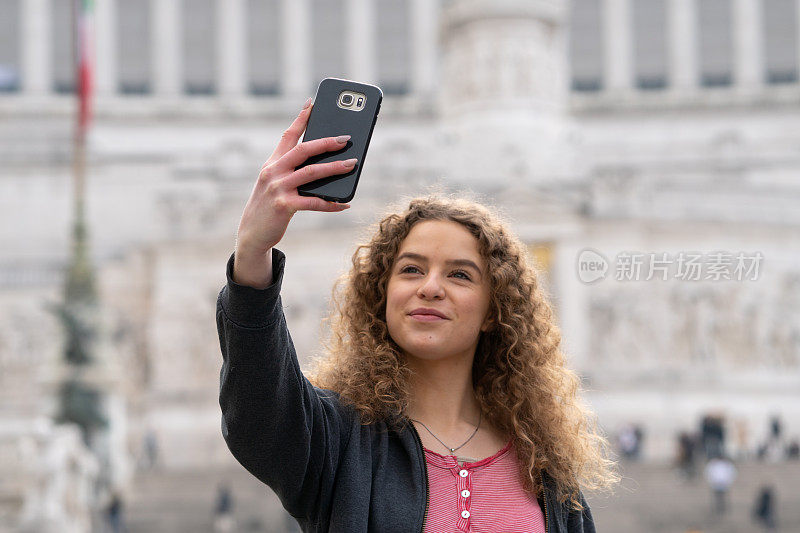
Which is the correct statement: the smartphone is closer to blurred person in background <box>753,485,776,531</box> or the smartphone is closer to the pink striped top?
the pink striped top

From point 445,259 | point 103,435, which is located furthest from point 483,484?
point 103,435

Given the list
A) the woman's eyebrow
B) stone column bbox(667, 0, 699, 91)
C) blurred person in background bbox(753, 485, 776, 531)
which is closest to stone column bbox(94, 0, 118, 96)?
stone column bbox(667, 0, 699, 91)

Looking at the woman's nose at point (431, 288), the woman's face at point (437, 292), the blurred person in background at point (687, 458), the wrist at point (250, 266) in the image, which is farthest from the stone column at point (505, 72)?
the wrist at point (250, 266)

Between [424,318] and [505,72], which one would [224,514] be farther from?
[505,72]

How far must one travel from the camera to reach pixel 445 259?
327 centimetres

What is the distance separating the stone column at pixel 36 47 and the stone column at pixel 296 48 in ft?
37.4

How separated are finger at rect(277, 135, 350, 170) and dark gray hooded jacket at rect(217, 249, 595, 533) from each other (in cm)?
22

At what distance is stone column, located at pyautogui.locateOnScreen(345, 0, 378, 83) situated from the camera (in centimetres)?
5838

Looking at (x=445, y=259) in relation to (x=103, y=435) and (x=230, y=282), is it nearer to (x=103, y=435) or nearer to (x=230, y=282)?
(x=230, y=282)

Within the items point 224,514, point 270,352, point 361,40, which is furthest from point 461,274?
point 361,40

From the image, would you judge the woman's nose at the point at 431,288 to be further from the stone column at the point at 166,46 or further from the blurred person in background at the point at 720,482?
the stone column at the point at 166,46

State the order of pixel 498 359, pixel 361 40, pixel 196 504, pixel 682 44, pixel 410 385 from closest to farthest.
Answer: pixel 410 385 < pixel 498 359 < pixel 196 504 < pixel 682 44 < pixel 361 40

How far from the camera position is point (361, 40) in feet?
193

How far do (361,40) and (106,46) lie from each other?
12562 mm
